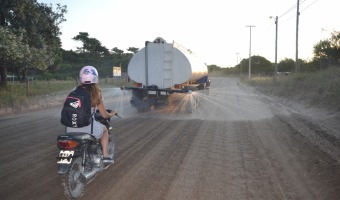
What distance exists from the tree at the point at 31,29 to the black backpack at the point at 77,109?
1310 centimetres

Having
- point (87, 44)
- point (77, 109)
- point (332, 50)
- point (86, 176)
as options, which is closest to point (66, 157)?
point (86, 176)

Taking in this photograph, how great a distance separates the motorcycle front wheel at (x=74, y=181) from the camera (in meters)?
4.83

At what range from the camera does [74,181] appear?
5023mm

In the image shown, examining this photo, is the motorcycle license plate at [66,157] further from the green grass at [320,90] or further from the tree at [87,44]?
the tree at [87,44]

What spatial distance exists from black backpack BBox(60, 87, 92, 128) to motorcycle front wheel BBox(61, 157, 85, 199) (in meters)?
0.54

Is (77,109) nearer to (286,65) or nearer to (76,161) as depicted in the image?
(76,161)

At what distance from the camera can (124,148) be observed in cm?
838

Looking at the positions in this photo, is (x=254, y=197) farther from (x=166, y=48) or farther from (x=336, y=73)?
(x=336, y=73)

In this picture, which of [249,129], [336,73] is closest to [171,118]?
[249,129]

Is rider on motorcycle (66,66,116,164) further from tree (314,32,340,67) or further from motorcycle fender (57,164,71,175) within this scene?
tree (314,32,340,67)

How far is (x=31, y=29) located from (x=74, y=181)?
17.8 m

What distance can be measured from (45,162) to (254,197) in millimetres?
4178

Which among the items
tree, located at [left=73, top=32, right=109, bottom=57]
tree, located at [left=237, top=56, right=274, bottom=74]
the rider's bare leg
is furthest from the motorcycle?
tree, located at [left=237, top=56, right=274, bottom=74]

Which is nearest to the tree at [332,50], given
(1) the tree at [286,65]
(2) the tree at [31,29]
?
(2) the tree at [31,29]
